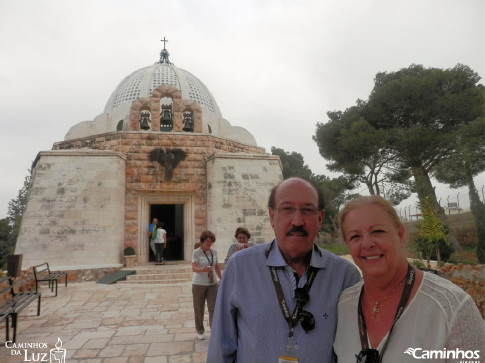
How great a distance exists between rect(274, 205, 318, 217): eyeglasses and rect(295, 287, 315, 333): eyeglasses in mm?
309

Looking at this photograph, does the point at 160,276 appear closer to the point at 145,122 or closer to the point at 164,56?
the point at 145,122

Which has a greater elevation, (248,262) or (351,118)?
(351,118)

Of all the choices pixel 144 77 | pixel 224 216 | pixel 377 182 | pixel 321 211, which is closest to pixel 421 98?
pixel 377 182

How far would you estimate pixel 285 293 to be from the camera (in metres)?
1.28

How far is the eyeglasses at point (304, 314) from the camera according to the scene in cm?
119

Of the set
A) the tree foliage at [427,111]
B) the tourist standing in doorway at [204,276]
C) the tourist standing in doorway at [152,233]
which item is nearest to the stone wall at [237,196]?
the tourist standing in doorway at [152,233]

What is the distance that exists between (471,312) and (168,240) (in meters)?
11.6

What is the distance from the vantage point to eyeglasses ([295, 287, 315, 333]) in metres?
1.19

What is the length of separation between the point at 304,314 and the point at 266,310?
15 centimetres

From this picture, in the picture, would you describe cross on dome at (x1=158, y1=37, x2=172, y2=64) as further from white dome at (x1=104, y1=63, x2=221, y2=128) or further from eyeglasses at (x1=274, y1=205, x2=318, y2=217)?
eyeglasses at (x1=274, y1=205, x2=318, y2=217)

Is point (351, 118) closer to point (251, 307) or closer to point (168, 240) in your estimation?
point (168, 240)

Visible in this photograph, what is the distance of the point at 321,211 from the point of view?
4.82ft

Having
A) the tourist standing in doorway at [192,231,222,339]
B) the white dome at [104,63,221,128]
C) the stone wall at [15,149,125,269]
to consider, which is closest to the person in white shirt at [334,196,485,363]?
the tourist standing in doorway at [192,231,222,339]

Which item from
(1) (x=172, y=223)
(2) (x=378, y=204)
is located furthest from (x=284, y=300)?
(1) (x=172, y=223)
